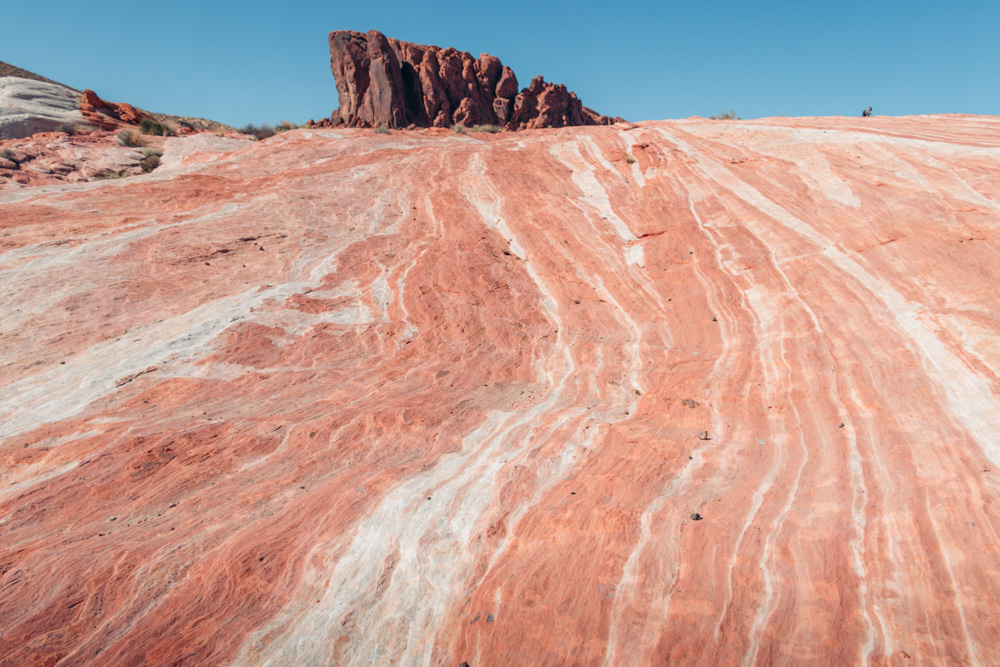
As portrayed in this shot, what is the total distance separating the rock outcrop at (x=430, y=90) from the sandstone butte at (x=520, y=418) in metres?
41.4

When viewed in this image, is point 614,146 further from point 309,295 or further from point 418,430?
point 418,430

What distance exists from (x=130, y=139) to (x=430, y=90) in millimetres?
41139

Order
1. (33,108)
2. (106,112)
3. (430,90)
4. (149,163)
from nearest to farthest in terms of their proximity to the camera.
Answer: (149,163) < (33,108) < (106,112) < (430,90)

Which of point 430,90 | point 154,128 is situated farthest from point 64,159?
point 430,90

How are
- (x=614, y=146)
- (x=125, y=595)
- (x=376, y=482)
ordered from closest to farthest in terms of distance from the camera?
(x=125, y=595) < (x=376, y=482) < (x=614, y=146)

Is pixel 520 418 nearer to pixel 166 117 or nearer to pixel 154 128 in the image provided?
pixel 154 128

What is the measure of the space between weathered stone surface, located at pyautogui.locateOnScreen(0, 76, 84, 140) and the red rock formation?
0.47 metres

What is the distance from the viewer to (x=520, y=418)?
9.05 metres

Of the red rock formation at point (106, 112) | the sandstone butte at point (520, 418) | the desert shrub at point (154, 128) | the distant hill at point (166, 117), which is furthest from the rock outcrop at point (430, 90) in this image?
the sandstone butte at point (520, 418)

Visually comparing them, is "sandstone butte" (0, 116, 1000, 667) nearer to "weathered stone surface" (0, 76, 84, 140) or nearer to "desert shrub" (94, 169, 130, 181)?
"desert shrub" (94, 169, 130, 181)

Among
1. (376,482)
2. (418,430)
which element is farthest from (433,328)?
(376,482)

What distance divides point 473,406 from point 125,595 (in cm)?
570

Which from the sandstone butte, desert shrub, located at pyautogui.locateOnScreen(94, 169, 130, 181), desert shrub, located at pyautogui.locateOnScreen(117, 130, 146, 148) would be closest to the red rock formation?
desert shrub, located at pyautogui.locateOnScreen(117, 130, 146, 148)

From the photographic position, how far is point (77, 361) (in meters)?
9.52
